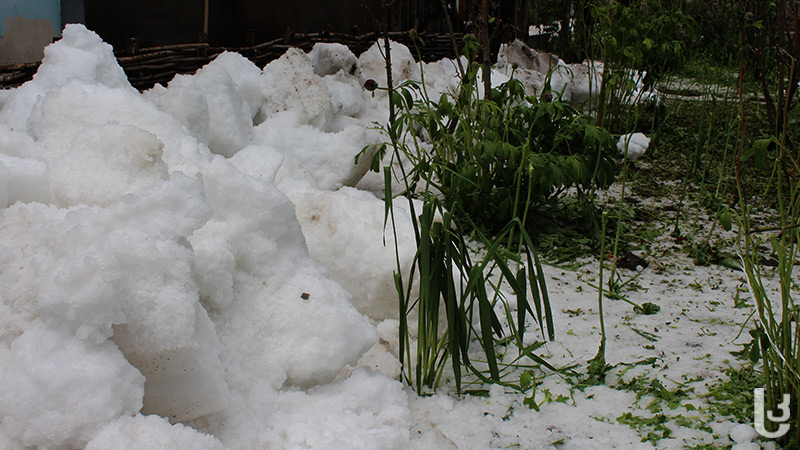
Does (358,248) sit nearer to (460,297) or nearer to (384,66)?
(460,297)

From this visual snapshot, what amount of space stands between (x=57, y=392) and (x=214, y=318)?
0.50 metres

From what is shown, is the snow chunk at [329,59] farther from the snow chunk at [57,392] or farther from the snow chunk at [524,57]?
the snow chunk at [57,392]

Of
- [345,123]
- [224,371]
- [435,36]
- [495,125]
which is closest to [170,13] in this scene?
[435,36]

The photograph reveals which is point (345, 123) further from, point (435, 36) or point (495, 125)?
point (435, 36)

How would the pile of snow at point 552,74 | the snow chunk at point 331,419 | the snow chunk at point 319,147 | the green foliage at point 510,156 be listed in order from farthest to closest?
the pile of snow at point 552,74 < the snow chunk at point 319,147 < the green foliage at point 510,156 < the snow chunk at point 331,419

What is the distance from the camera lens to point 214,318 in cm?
174

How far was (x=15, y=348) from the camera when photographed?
1.33 metres

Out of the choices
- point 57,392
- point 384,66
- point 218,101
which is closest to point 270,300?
point 57,392

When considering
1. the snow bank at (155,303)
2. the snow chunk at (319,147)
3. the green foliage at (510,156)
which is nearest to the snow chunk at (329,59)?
the snow chunk at (319,147)

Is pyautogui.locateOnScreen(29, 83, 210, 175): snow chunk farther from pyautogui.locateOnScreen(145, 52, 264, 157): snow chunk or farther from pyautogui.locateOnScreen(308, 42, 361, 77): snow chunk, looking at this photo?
pyautogui.locateOnScreen(308, 42, 361, 77): snow chunk

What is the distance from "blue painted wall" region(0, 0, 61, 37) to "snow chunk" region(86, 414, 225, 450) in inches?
108

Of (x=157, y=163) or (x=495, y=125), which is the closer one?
(x=157, y=163)

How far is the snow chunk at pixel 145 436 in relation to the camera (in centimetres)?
125

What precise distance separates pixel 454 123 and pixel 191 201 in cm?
241
